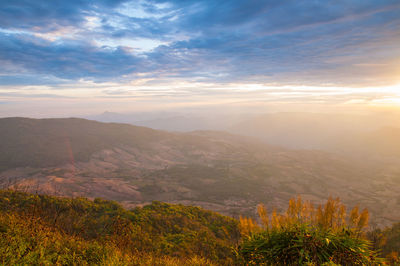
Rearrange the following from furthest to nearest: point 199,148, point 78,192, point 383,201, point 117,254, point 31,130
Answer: point 199,148, point 31,130, point 383,201, point 78,192, point 117,254

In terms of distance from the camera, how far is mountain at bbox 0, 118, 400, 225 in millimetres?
71000

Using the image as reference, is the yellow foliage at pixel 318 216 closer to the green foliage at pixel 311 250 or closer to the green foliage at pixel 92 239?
the green foliage at pixel 311 250

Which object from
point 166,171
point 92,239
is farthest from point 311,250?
point 166,171

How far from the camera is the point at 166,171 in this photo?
109125 mm

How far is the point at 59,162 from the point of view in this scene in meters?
98.6

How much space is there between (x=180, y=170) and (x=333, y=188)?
77247 millimetres

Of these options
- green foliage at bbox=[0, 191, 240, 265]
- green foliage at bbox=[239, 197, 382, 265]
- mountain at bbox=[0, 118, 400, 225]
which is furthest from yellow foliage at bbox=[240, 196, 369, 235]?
mountain at bbox=[0, 118, 400, 225]

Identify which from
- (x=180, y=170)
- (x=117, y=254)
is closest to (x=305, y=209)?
(x=117, y=254)

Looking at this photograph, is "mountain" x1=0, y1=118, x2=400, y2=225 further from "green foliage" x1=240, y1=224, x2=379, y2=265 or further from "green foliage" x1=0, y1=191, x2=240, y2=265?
Answer: "green foliage" x1=240, y1=224, x2=379, y2=265

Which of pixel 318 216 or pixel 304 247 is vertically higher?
pixel 304 247

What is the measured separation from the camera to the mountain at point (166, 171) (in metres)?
71.0

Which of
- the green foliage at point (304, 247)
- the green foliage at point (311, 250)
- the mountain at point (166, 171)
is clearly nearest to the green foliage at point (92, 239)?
the green foliage at point (304, 247)

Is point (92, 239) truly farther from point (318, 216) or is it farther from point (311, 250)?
point (318, 216)

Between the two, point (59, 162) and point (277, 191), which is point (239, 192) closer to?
point (277, 191)
